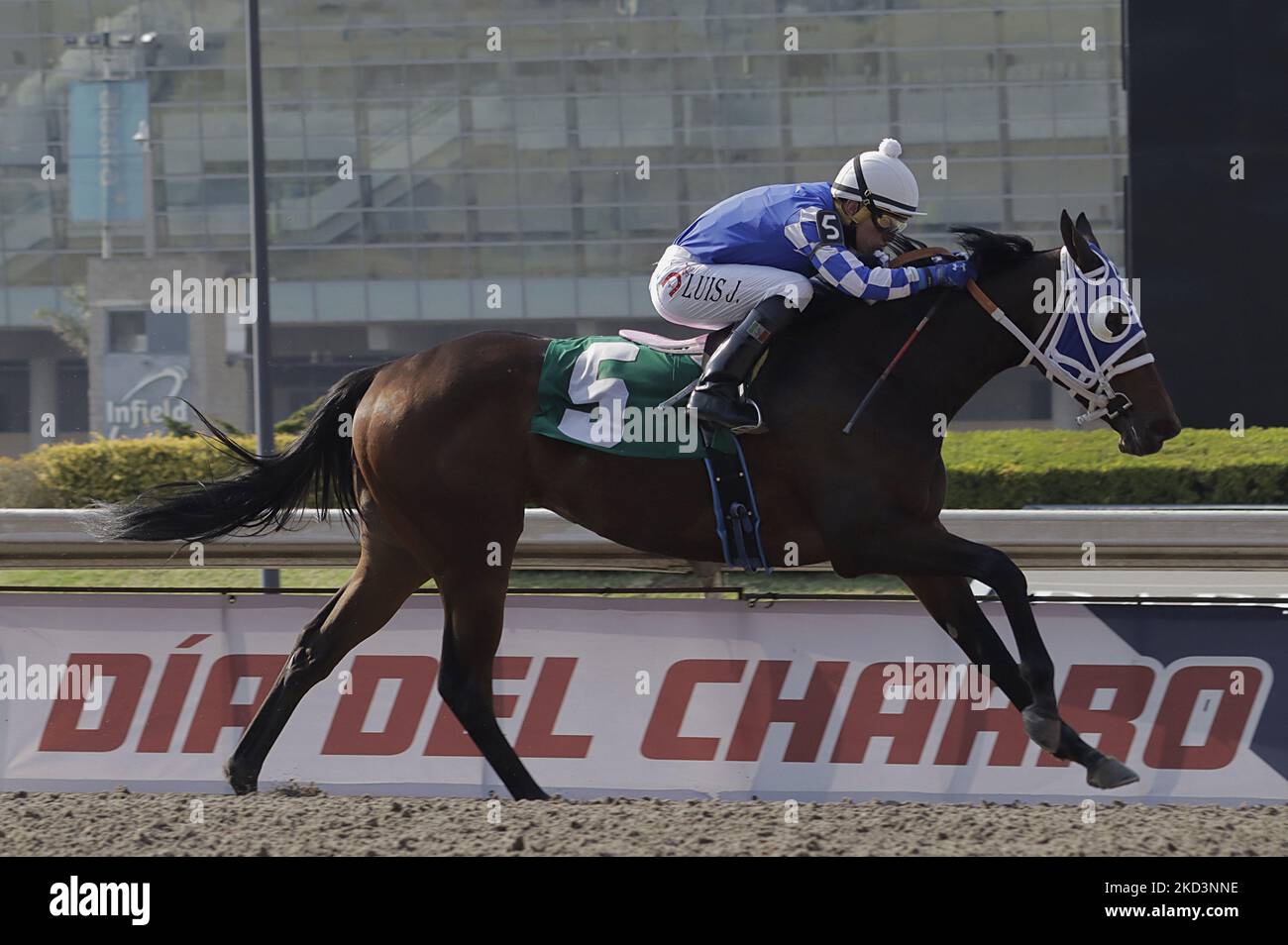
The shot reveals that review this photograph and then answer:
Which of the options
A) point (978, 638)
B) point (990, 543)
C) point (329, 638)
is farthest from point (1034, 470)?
point (329, 638)

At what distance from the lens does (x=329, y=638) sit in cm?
554

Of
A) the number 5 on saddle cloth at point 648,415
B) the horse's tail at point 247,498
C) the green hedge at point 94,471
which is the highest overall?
the number 5 on saddle cloth at point 648,415

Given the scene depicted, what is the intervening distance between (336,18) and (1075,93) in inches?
511

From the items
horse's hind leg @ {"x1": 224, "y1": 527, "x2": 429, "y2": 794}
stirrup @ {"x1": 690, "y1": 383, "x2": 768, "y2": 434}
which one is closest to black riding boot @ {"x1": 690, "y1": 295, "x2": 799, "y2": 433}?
stirrup @ {"x1": 690, "y1": 383, "x2": 768, "y2": 434}

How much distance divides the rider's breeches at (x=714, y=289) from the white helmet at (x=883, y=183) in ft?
1.07

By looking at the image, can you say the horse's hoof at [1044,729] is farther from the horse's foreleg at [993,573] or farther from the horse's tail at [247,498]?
the horse's tail at [247,498]

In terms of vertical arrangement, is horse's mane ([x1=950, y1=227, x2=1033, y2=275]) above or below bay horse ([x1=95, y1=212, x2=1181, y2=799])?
above

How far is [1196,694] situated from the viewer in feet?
18.2

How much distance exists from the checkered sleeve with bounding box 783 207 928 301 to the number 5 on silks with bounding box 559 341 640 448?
0.66 meters

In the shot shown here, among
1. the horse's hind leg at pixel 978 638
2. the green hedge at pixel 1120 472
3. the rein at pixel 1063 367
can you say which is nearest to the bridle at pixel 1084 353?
the rein at pixel 1063 367

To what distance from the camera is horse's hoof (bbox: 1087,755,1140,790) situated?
15.2ft

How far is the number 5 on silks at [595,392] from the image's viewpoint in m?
5.21

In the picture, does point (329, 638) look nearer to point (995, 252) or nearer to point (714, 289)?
point (714, 289)

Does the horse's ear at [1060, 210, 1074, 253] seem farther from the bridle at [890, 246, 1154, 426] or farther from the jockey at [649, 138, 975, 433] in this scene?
the jockey at [649, 138, 975, 433]
